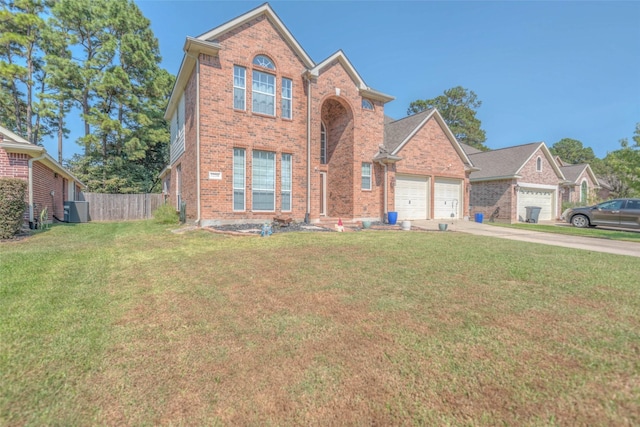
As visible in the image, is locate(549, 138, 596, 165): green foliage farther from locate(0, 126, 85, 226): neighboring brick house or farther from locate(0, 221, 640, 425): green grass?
locate(0, 126, 85, 226): neighboring brick house

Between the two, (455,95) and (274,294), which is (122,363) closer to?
(274,294)

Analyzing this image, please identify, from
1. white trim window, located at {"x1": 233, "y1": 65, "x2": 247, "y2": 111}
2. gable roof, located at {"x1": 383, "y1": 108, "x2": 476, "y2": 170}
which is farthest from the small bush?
gable roof, located at {"x1": 383, "y1": 108, "x2": 476, "y2": 170}

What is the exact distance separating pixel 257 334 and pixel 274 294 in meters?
1.19

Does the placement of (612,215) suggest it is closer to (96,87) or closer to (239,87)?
(239,87)

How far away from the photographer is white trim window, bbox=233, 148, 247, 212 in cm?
1164

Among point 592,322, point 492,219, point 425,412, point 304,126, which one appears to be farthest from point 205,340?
point 492,219

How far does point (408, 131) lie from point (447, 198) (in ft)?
15.8

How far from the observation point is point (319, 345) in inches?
110

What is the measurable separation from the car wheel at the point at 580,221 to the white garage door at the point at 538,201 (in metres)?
3.72

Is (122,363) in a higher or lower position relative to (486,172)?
lower

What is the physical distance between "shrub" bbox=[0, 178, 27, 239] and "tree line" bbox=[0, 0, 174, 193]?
17.6m

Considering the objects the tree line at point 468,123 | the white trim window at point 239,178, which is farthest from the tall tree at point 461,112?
the white trim window at point 239,178

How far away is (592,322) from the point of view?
127 inches

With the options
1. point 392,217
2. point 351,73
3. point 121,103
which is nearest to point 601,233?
point 392,217
